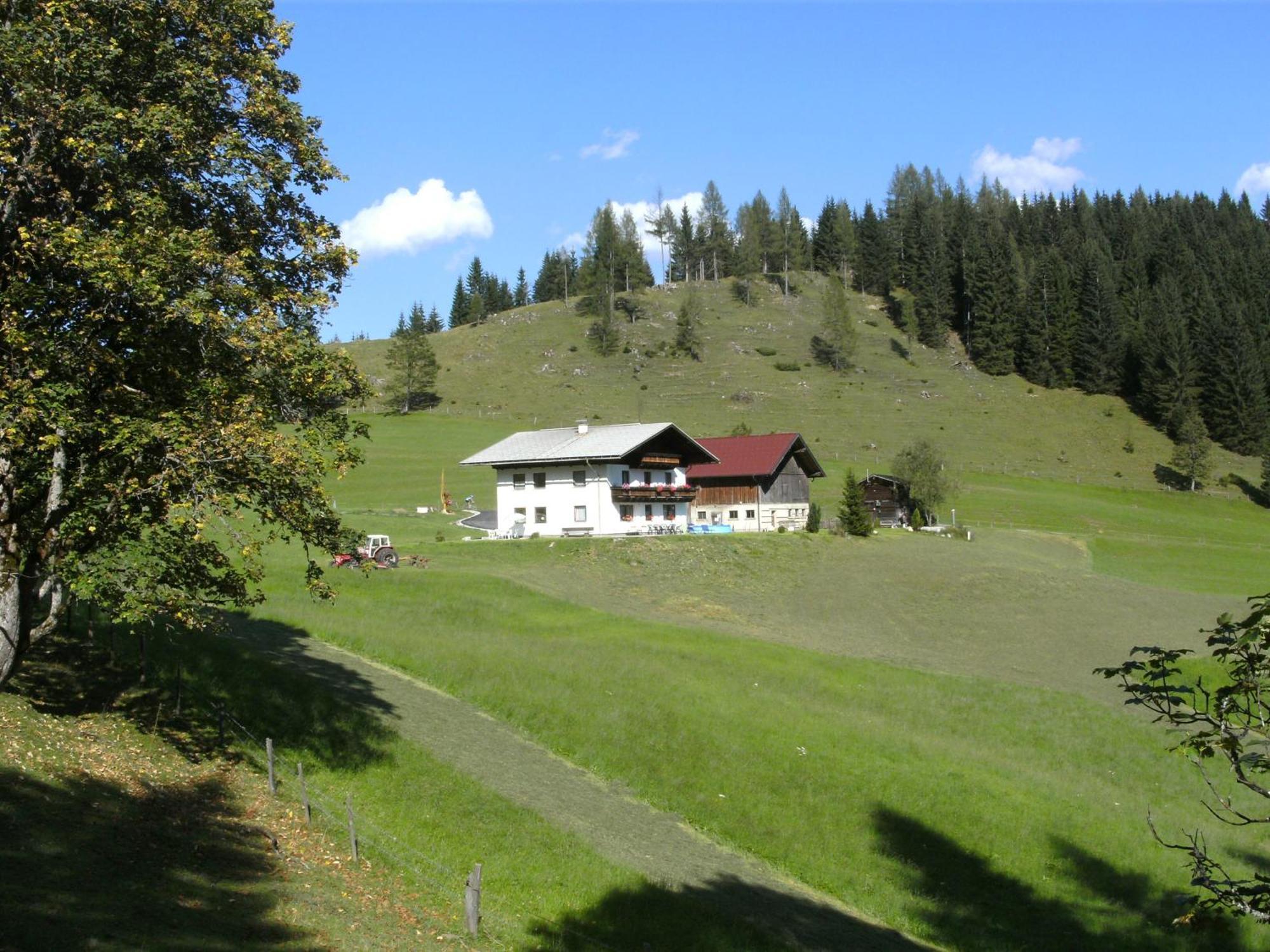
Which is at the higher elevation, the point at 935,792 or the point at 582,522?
the point at 582,522

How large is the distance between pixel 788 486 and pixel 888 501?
1491 centimetres

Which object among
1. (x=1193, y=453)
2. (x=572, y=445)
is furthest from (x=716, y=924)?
(x=1193, y=453)

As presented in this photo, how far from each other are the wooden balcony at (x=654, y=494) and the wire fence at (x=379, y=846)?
4462cm

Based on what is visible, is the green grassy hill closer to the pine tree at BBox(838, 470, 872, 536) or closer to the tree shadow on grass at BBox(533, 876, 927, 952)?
the pine tree at BBox(838, 470, 872, 536)

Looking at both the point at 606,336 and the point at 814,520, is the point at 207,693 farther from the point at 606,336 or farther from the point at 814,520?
the point at 606,336

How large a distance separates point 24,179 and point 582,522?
169 ft

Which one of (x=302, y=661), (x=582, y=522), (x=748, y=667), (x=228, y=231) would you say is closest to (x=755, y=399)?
(x=582, y=522)

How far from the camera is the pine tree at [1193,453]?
118 m

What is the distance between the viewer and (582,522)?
6612cm

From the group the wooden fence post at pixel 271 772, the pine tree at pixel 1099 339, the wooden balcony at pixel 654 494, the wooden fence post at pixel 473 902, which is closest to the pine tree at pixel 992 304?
the pine tree at pixel 1099 339

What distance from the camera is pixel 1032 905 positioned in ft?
70.4

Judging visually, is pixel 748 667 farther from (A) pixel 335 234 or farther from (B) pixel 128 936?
(B) pixel 128 936

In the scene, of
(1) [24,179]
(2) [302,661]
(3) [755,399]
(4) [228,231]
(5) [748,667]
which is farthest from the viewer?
(3) [755,399]

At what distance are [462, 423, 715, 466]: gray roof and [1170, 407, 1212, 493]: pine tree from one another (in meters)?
77.4
